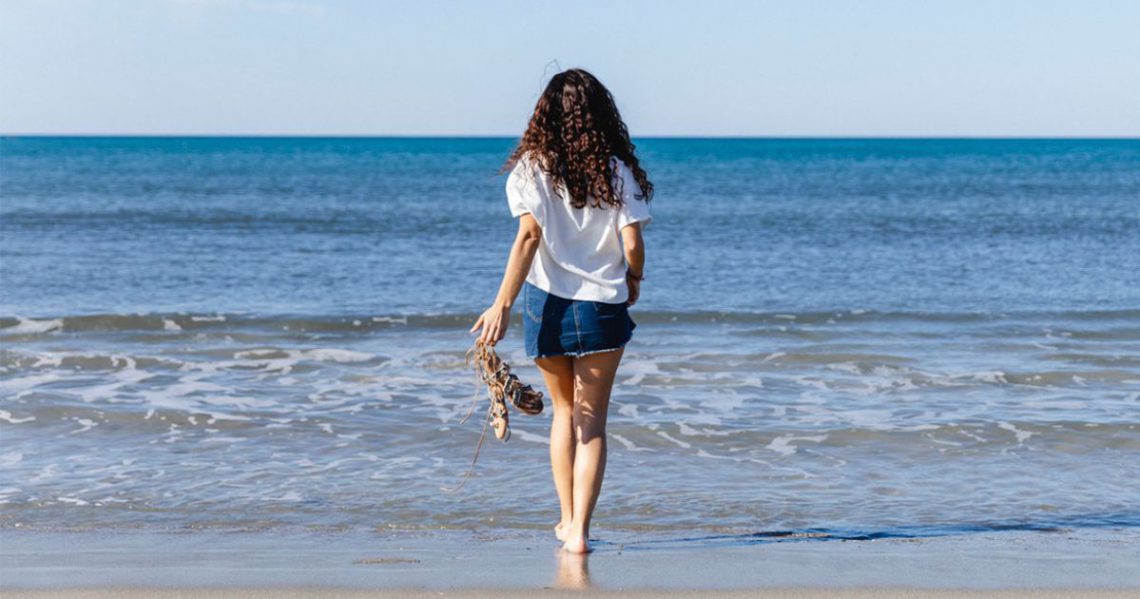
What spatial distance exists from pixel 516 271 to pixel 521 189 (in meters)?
0.30

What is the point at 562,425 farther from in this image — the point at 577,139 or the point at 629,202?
the point at 577,139

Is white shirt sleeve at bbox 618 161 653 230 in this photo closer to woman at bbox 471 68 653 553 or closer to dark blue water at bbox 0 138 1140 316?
woman at bbox 471 68 653 553

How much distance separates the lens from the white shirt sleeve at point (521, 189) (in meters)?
4.54

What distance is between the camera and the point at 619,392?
9062mm

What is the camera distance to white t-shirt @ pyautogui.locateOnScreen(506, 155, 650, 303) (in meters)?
4.55

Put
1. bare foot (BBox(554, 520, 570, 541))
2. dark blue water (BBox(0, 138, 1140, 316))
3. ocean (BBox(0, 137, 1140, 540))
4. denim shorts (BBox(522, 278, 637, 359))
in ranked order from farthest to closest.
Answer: dark blue water (BBox(0, 138, 1140, 316)) < ocean (BBox(0, 137, 1140, 540)) < bare foot (BBox(554, 520, 570, 541)) < denim shorts (BBox(522, 278, 637, 359))

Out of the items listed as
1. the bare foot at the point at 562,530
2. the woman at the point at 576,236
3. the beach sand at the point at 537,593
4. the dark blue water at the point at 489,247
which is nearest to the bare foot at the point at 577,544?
the bare foot at the point at 562,530

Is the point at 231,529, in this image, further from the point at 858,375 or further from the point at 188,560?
the point at 858,375

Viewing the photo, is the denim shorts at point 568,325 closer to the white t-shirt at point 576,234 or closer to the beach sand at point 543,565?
the white t-shirt at point 576,234

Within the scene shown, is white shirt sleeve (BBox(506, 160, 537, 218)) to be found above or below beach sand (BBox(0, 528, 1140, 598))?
above

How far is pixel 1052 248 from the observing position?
2270 cm

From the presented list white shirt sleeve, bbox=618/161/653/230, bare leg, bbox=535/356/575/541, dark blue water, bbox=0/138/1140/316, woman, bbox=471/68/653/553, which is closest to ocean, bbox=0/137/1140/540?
dark blue water, bbox=0/138/1140/316

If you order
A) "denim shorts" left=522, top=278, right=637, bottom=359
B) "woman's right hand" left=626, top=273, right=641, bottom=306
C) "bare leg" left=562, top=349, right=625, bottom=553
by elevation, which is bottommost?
"bare leg" left=562, top=349, right=625, bottom=553

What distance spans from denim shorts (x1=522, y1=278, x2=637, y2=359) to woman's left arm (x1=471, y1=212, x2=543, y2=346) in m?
0.10
